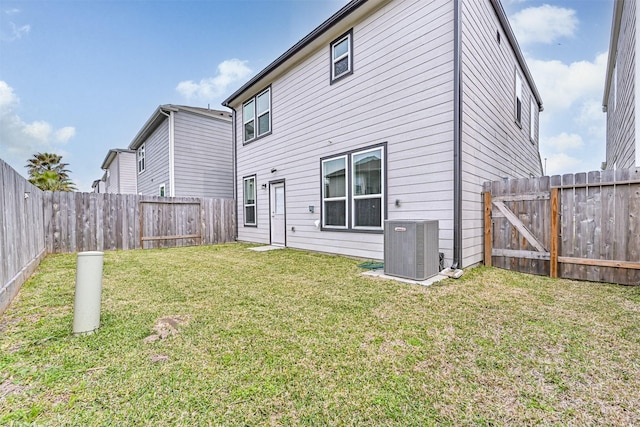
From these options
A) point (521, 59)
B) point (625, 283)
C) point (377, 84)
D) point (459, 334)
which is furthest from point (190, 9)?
point (625, 283)

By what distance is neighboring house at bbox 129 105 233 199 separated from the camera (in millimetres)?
12414

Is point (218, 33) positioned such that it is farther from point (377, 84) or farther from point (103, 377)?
point (103, 377)

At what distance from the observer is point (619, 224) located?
414 centimetres

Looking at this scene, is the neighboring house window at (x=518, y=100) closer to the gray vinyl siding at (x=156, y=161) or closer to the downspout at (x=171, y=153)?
the downspout at (x=171, y=153)

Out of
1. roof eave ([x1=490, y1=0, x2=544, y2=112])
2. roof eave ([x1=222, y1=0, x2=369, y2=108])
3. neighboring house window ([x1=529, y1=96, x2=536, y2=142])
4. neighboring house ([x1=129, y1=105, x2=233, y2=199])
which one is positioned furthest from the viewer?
neighboring house ([x1=129, y1=105, x2=233, y2=199])

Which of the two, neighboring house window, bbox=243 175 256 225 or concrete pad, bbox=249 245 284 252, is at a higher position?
neighboring house window, bbox=243 175 256 225

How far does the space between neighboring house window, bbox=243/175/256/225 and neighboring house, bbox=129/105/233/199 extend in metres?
4.03

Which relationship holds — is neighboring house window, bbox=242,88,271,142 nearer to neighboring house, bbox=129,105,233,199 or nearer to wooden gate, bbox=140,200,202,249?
wooden gate, bbox=140,200,202,249

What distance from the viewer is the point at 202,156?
13.2m

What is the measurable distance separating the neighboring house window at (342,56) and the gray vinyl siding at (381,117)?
0.47 feet

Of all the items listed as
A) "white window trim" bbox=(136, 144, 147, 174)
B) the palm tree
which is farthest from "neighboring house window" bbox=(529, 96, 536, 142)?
the palm tree

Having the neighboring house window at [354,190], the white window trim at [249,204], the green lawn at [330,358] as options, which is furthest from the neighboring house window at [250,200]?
the green lawn at [330,358]

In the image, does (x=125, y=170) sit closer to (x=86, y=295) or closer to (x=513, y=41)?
(x=86, y=295)

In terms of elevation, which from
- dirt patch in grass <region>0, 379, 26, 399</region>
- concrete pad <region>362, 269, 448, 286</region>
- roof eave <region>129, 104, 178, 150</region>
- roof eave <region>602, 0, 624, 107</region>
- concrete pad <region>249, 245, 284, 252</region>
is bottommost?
concrete pad <region>249, 245, 284, 252</region>
